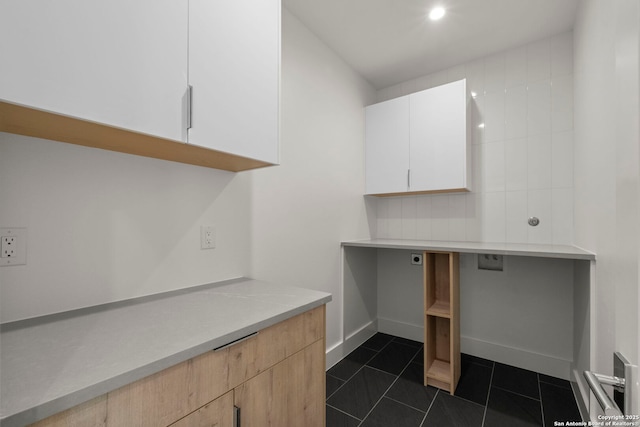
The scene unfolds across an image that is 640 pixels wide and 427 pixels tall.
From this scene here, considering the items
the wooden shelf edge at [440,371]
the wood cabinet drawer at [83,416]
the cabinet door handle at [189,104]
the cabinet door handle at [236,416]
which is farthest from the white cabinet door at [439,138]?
the wood cabinet drawer at [83,416]

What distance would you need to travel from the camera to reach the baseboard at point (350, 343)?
7.09 ft

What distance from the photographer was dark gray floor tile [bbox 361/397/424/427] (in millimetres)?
1569

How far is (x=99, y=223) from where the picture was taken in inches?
41.3

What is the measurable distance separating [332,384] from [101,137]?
1.92 metres

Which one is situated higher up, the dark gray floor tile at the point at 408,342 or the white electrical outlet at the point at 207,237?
the white electrical outlet at the point at 207,237

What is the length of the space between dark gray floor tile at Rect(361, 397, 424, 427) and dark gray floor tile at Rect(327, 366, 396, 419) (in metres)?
0.05

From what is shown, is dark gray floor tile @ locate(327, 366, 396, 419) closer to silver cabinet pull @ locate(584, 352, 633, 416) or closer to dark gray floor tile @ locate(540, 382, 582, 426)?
dark gray floor tile @ locate(540, 382, 582, 426)

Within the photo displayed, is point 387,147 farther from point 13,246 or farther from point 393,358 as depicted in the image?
point 13,246

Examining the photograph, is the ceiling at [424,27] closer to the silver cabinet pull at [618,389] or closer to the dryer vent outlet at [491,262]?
the dryer vent outlet at [491,262]

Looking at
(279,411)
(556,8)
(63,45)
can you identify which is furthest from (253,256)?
(556,8)

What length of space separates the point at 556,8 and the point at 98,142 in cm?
264

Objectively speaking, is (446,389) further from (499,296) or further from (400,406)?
(499,296)

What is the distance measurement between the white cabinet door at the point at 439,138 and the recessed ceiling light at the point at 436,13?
47cm

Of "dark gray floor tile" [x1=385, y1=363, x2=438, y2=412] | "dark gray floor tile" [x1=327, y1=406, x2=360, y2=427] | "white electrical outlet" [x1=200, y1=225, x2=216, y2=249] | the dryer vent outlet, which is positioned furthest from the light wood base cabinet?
the dryer vent outlet
